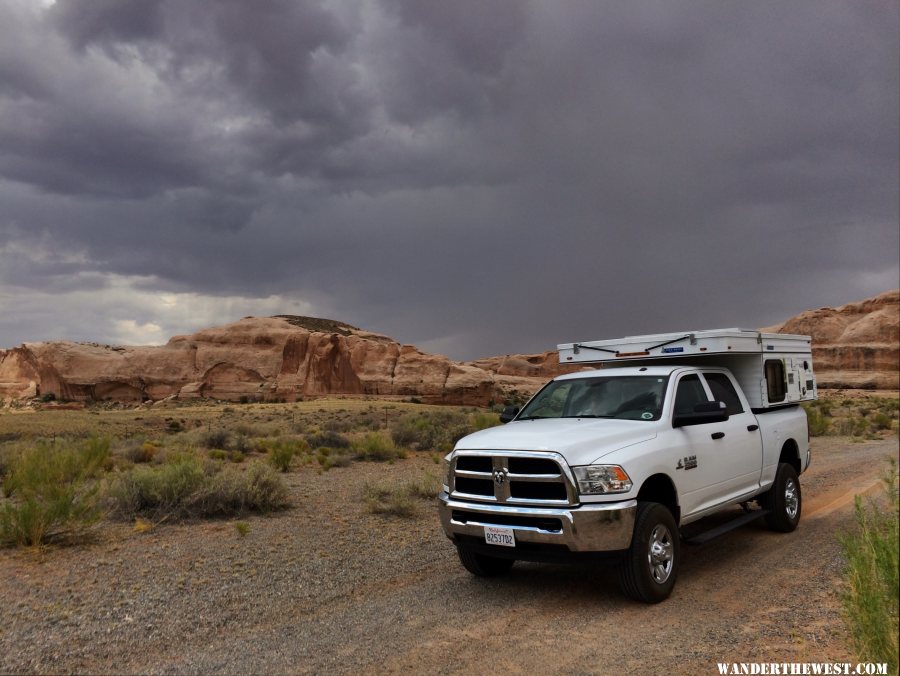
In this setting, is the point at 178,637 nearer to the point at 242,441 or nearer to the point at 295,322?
the point at 242,441

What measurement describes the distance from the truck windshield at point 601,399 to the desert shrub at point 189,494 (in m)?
4.87

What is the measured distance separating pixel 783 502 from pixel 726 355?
79.8 inches

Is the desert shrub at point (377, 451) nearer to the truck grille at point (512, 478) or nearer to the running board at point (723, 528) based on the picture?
the running board at point (723, 528)

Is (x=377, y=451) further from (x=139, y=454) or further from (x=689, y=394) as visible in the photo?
(x=689, y=394)

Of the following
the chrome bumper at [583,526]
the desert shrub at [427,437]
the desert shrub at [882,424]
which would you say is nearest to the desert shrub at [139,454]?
the desert shrub at [427,437]

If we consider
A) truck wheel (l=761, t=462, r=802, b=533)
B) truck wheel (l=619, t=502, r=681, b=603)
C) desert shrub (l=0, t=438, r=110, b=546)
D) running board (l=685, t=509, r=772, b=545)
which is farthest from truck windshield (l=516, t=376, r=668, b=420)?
desert shrub (l=0, t=438, r=110, b=546)

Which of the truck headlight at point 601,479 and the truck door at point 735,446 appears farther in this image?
the truck door at point 735,446

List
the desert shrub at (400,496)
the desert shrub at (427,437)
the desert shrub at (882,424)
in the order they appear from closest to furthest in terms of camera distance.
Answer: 1. the desert shrub at (400,496)
2. the desert shrub at (427,437)
3. the desert shrub at (882,424)

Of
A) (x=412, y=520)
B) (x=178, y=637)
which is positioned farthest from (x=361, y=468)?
(x=178, y=637)

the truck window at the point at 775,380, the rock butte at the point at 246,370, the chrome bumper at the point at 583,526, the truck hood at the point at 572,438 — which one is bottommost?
the chrome bumper at the point at 583,526

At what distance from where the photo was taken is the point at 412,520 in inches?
379

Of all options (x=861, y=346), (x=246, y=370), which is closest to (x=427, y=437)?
(x=246, y=370)

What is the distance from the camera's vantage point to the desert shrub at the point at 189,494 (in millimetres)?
9695

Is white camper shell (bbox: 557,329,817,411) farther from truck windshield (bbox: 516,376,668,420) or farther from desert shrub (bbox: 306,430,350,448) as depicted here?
desert shrub (bbox: 306,430,350,448)
